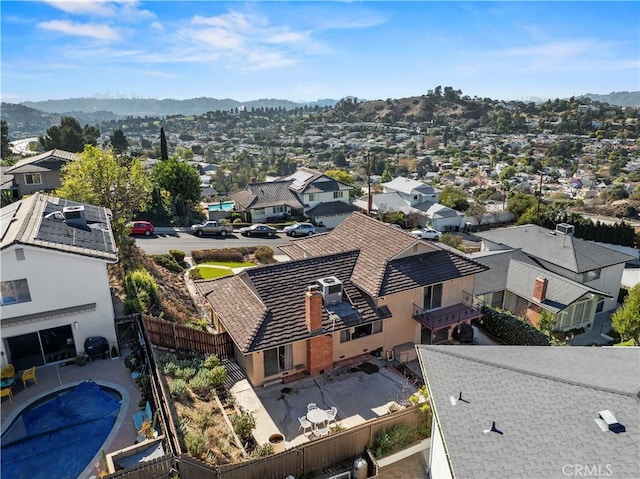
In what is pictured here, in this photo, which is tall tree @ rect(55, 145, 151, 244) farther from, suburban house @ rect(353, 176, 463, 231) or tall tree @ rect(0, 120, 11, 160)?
tall tree @ rect(0, 120, 11, 160)

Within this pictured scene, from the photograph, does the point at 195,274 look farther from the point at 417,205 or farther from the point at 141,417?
the point at 417,205

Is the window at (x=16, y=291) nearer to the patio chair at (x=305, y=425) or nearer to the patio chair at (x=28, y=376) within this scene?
the patio chair at (x=28, y=376)

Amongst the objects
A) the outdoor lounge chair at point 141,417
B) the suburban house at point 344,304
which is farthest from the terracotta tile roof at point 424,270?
the outdoor lounge chair at point 141,417

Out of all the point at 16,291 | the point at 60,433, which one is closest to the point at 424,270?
the point at 60,433

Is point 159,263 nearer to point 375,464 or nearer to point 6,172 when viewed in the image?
point 375,464

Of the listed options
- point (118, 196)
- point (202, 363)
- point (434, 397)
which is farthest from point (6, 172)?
point (434, 397)

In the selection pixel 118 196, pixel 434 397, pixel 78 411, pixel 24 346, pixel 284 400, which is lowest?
pixel 284 400
